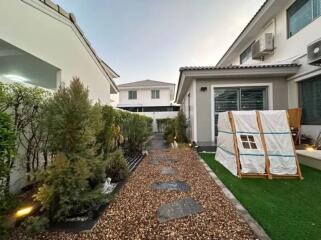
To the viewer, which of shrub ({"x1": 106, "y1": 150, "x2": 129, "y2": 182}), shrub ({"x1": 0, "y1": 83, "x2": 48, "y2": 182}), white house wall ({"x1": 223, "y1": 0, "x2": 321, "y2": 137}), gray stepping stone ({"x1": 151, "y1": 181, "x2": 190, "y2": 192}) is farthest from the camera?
white house wall ({"x1": 223, "y1": 0, "x2": 321, "y2": 137})

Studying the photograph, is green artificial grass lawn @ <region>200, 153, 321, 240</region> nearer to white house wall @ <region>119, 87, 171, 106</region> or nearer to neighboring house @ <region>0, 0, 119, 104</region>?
neighboring house @ <region>0, 0, 119, 104</region>

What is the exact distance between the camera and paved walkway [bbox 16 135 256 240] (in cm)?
288

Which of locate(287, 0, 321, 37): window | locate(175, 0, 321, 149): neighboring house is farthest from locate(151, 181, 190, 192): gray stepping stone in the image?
locate(287, 0, 321, 37): window

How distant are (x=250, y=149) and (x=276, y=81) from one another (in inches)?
218

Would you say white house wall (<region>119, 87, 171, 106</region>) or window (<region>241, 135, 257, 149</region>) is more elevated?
white house wall (<region>119, 87, 171, 106</region>)

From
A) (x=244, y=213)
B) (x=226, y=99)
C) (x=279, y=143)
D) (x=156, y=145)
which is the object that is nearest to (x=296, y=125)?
(x=226, y=99)

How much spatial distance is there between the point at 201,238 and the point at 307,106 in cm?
853

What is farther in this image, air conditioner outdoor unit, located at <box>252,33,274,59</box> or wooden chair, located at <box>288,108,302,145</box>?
air conditioner outdoor unit, located at <box>252,33,274,59</box>

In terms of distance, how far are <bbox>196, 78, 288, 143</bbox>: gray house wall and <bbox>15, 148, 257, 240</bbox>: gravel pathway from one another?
4716 millimetres

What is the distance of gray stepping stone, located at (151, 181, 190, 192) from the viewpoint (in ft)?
15.7

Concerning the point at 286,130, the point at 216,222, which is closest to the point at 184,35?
the point at 286,130

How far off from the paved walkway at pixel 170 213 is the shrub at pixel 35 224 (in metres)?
0.13

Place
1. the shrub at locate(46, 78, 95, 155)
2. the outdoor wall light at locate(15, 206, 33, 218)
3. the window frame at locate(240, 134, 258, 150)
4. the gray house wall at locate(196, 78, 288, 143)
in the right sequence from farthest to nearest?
1. the gray house wall at locate(196, 78, 288, 143)
2. the window frame at locate(240, 134, 258, 150)
3. the shrub at locate(46, 78, 95, 155)
4. the outdoor wall light at locate(15, 206, 33, 218)

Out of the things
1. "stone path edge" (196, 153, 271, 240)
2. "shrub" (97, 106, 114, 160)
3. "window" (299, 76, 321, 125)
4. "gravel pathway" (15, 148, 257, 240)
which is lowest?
"gravel pathway" (15, 148, 257, 240)
